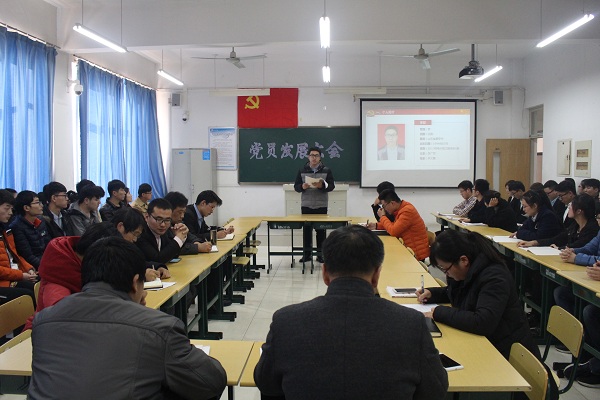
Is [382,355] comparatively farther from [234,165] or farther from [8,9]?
→ [234,165]

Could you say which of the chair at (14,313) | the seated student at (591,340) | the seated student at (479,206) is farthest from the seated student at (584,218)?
the chair at (14,313)

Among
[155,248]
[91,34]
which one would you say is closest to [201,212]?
[155,248]

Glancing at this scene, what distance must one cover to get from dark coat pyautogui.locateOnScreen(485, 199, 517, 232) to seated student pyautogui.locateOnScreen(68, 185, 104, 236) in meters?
4.95

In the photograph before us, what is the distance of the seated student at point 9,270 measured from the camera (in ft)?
12.8

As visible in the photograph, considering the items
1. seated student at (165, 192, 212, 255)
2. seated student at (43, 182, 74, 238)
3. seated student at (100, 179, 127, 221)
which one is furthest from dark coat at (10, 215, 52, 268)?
seated student at (100, 179, 127, 221)

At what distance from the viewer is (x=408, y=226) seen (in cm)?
530

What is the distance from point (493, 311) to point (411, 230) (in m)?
3.12

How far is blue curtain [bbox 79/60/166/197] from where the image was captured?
7117 millimetres

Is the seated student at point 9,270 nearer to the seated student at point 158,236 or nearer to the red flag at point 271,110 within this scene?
the seated student at point 158,236

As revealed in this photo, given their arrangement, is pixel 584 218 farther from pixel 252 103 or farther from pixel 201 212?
pixel 252 103

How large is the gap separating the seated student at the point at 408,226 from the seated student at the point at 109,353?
406 centimetres

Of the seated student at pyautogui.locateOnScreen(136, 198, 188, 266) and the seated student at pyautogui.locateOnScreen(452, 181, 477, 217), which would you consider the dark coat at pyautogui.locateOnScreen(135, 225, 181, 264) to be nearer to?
the seated student at pyautogui.locateOnScreen(136, 198, 188, 266)

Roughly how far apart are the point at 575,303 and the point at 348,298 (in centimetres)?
304

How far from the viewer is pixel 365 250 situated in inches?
58.0
